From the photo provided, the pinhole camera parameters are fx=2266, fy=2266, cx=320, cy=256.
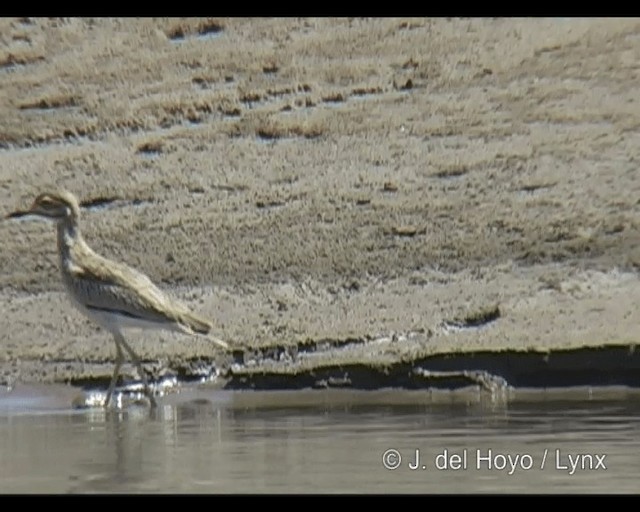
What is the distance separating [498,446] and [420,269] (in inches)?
124

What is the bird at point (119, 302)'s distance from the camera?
446 inches

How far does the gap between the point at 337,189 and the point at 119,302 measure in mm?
2341

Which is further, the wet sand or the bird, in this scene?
the wet sand

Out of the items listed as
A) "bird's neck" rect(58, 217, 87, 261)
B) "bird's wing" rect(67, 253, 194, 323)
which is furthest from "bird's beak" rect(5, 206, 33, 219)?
"bird's wing" rect(67, 253, 194, 323)

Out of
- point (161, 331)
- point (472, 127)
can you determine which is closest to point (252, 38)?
point (472, 127)

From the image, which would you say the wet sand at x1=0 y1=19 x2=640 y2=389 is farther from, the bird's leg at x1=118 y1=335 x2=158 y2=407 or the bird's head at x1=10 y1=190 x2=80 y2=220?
the bird's head at x1=10 y1=190 x2=80 y2=220

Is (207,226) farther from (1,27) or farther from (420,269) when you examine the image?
(1,27)

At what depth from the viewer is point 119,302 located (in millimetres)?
11422

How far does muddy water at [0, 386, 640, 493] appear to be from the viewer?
8.65 meters

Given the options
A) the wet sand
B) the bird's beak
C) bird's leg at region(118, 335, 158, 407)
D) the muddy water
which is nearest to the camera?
the muddy water

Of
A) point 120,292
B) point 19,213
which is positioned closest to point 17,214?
point 19,213

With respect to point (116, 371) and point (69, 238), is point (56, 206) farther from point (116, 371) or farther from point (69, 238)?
point (116, 371)

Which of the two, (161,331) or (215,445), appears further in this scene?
(161,331)

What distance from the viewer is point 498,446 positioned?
368 inches
